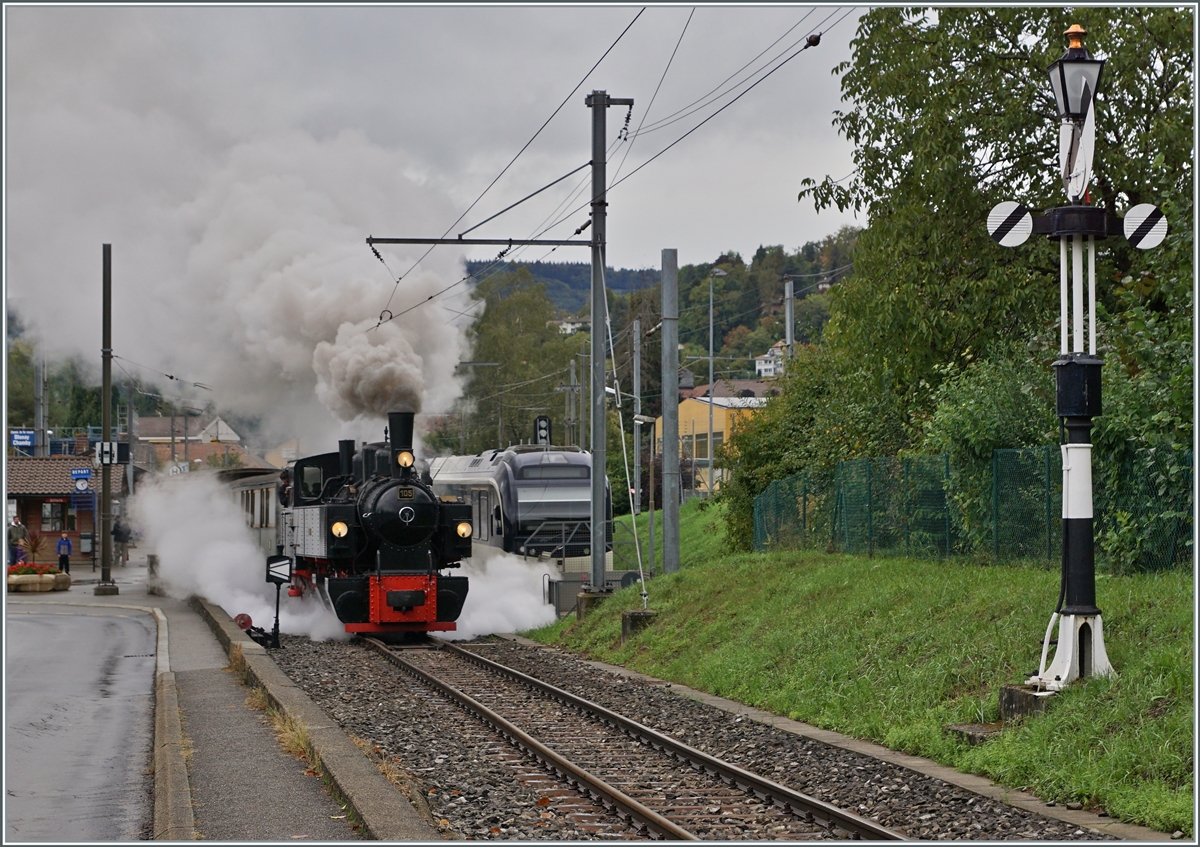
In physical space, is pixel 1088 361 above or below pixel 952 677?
above

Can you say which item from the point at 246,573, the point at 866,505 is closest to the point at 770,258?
the point at 246,573

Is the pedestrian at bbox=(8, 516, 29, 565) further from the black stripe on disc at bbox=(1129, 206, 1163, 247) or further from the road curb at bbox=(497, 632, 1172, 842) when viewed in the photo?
the black stripe on disc at bbox=(1129, 206, 1163, 247)

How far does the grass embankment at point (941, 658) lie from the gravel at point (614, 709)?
1.75 ft

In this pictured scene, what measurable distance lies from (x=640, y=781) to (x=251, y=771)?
2825 millimetres

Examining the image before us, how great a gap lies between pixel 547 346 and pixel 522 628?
1881 inches

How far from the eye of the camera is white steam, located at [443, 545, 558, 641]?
76.3ft

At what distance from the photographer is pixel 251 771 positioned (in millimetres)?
9727

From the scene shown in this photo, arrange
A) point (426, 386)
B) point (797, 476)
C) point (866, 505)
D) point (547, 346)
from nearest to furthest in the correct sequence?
point (866, 505) → point (797, 476) → point (426, 386) → point (547, 346)

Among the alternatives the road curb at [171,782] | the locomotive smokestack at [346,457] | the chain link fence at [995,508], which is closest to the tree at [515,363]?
the locomotive smokestack at [346,457]

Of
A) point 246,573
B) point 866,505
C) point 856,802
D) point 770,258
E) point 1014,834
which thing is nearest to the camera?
point 1014,834

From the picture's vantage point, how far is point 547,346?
70.6m

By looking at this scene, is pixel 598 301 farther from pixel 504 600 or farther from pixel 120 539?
pixel 120 539

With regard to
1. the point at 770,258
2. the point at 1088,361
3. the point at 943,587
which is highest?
the point at 770,258

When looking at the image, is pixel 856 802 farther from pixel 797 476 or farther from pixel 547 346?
pixel 547 346
